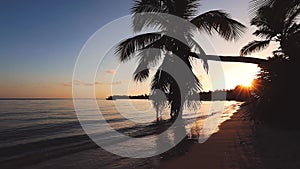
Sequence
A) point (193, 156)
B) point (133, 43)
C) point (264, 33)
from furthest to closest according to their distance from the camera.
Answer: point (264, 33) → point (133, 43) → point (193, 156)

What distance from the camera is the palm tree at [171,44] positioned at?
11.5m

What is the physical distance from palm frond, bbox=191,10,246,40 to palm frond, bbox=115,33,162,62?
1746mm

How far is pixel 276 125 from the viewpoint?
1123 cm

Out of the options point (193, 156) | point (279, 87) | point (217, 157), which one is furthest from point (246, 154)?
point (279, 87)

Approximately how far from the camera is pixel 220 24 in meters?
11.7

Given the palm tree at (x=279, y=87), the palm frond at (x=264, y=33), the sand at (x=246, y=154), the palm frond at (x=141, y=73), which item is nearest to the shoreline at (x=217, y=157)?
the sand at (x=246, y=154)

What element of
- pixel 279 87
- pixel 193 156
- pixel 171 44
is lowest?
pixel 193 156

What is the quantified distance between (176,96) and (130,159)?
156 inches

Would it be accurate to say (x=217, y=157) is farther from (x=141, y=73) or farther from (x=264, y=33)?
(x=264, y=33)

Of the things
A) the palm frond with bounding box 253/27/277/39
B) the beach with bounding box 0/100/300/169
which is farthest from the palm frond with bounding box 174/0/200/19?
the palm frond with bounding box 253/27/277/39

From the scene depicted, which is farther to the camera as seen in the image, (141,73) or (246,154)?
(141,73)

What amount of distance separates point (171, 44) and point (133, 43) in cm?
165

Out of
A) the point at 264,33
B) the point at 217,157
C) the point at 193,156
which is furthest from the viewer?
the point at 264,33

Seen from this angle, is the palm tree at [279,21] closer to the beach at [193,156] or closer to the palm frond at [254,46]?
the palm frond at [254,46]
